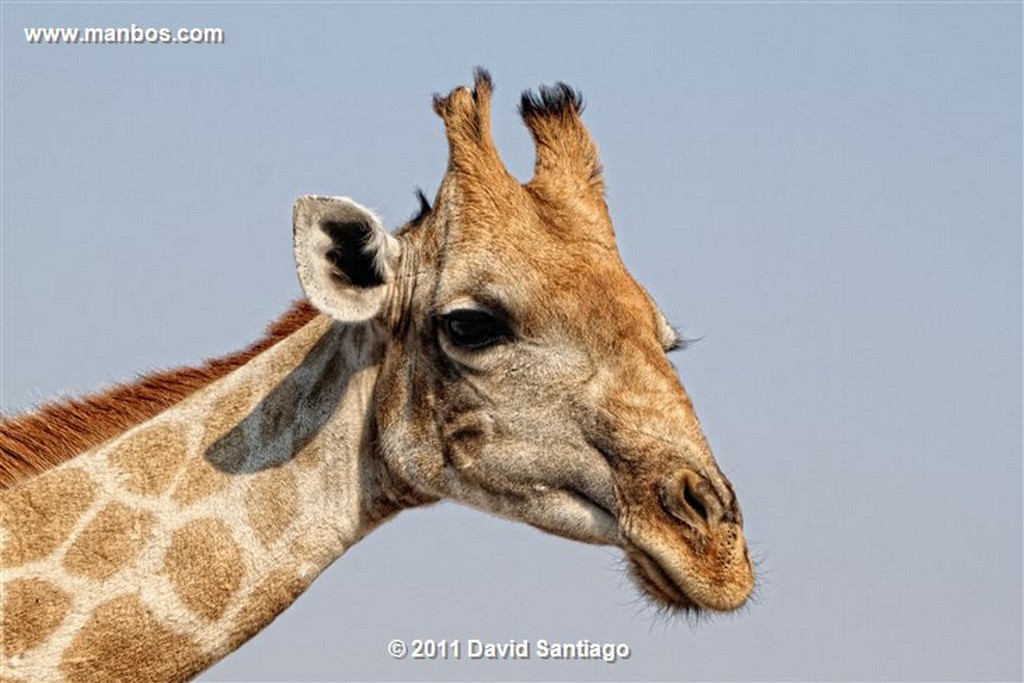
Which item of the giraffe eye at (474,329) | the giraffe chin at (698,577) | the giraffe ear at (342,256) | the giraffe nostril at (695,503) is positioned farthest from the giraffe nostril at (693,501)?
the giraffe ear at (342,256)

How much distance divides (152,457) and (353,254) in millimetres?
1649

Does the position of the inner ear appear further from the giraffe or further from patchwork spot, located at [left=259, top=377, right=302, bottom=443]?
patchwork spot, located at [left=259, top=377, right=302, bottom=443]

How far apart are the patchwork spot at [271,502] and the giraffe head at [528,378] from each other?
0.56 m

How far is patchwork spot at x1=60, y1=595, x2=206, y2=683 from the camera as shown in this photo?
361 inches

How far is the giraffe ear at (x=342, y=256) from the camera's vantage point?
9.75 metres

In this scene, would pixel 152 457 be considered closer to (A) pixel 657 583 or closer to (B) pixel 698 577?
(A) pixel 657 583

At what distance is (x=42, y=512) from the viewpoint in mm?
9703

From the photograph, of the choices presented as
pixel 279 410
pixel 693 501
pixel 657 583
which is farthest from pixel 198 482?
pixel 693 501

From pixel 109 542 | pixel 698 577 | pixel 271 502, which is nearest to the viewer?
pixel 698 577

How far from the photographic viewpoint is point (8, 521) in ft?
31.7

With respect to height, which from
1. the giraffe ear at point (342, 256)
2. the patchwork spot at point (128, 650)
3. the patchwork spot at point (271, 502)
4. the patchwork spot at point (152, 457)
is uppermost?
the giraffe ear at point (342, 256)

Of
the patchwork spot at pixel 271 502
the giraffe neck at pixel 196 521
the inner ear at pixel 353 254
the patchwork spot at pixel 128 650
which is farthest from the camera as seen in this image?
the inner ear at pixel 353 254

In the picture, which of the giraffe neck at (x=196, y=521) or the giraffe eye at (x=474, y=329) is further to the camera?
the giraffe eye at (x=474, y=329)

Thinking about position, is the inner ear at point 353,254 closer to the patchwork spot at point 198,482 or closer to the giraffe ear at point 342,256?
the giraffe ear at point 342,256
